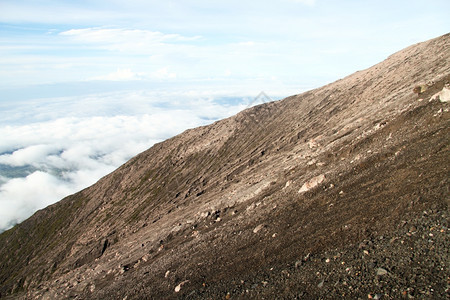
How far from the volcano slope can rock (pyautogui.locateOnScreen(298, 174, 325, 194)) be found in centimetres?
13

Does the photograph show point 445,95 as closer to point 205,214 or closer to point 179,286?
point 205,214

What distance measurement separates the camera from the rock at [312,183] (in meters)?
31.3

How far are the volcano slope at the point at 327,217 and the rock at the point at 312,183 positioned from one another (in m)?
0.13

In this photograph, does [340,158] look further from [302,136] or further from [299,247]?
[302,136]

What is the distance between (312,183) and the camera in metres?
31.8

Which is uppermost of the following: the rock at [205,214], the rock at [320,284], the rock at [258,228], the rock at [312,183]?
the rock at [312,183]

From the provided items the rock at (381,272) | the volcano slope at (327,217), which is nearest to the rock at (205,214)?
the volcano slope at (327,217)

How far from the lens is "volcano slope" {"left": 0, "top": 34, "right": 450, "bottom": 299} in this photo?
1695 cm

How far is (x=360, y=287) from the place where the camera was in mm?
15398

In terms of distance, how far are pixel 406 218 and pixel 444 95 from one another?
21.2 m

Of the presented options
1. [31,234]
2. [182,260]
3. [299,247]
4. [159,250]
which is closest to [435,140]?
[299,247]

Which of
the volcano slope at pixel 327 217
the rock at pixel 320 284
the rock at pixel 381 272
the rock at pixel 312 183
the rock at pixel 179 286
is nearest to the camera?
the rock at pixel 381 272

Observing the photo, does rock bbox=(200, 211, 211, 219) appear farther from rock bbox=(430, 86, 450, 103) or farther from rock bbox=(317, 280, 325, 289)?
rock bbox=(430, 86, 450, 103)

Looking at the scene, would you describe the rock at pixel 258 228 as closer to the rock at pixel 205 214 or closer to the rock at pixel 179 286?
the rock at pixel 179 286
